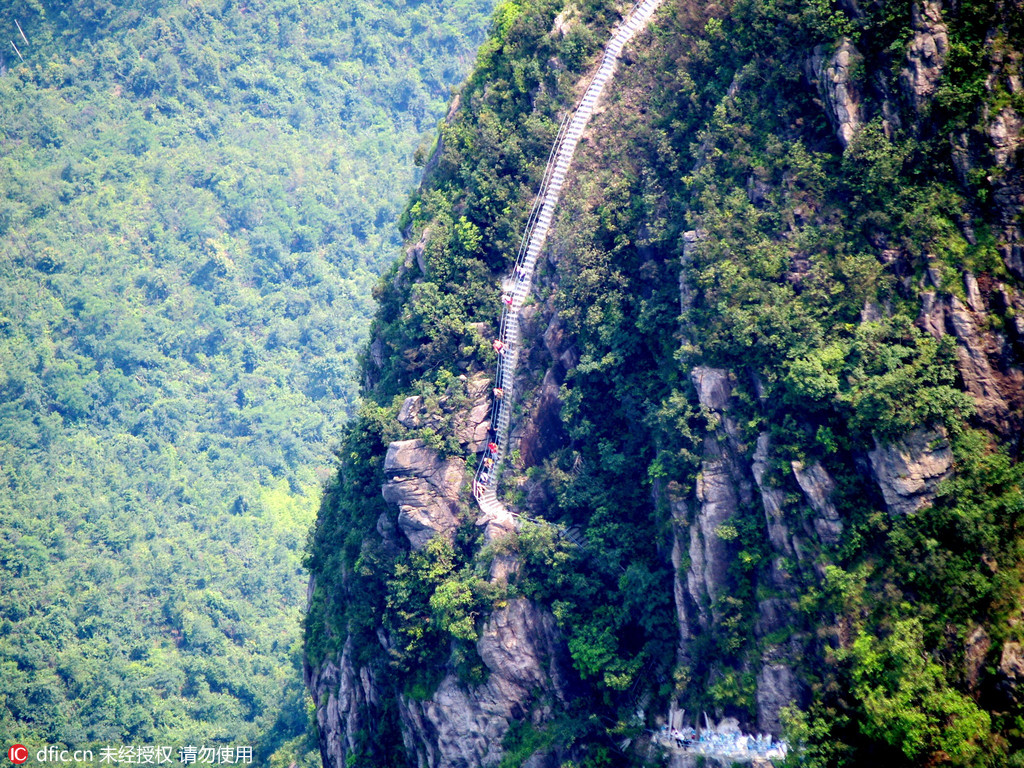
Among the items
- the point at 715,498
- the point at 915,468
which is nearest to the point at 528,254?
the point at 715,498

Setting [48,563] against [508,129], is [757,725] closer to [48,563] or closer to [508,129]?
[508,129]

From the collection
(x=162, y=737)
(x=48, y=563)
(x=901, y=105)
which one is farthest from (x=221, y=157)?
(x=901, y=105)

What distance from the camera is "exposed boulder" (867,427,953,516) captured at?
124 ft

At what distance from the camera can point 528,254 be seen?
55031 mm

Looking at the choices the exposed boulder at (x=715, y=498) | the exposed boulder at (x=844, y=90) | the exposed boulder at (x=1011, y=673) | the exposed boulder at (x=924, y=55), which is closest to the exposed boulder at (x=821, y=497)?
the exposed boulder at (x=715, y=498)

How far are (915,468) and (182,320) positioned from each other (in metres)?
113

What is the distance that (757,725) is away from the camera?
135ft

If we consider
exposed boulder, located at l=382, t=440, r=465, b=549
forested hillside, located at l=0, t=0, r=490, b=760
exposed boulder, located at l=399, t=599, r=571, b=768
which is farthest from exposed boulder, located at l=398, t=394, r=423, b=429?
forested hillside, located at l=0, t=0, r=490, b=760

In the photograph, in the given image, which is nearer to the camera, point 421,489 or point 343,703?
point 421,489

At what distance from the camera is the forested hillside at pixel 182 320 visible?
10400 centimetres

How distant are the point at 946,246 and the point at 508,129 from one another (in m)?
25.3

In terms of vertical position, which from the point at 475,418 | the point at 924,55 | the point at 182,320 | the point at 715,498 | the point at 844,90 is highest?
the point at 924,55

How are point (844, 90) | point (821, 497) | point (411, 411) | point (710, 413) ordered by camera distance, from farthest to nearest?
point (411, 411), point (710, 413), point (844, 90), point (821, 497)

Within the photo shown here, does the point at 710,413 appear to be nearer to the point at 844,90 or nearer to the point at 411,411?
the point at 844,90
